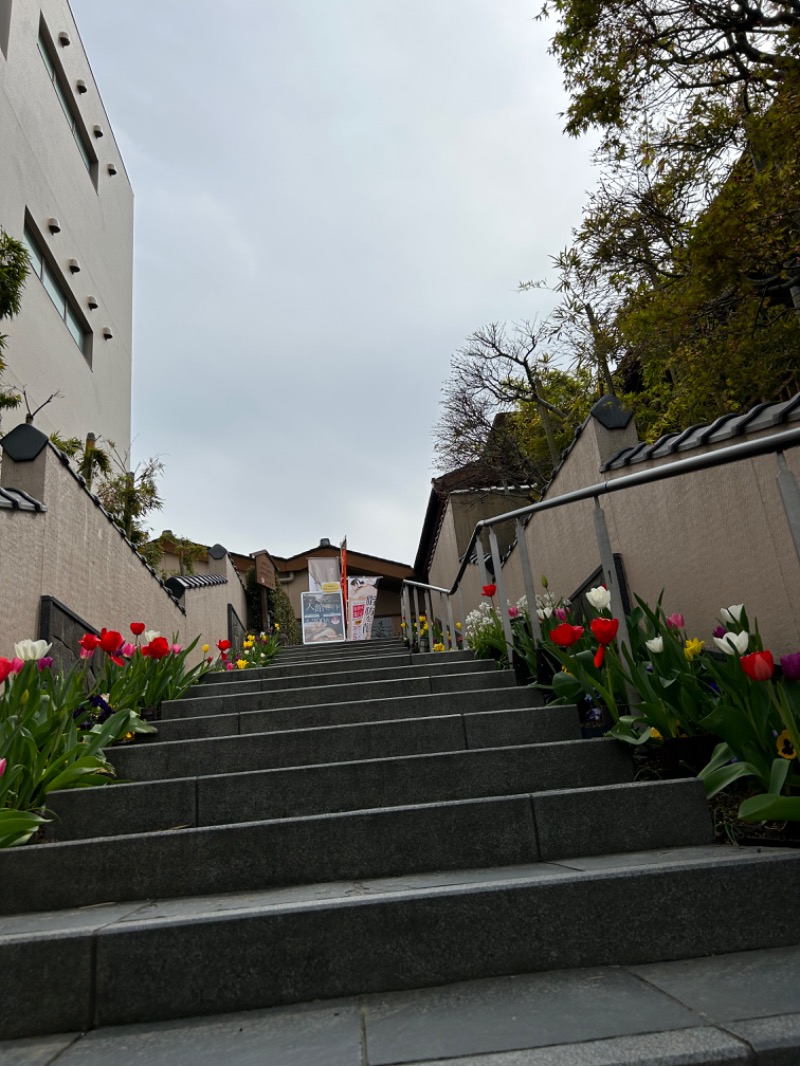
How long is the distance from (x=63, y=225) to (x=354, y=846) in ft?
41.0

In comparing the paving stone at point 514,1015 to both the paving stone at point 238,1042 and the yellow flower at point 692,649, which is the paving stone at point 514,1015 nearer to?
the paving stone at point 238,1042

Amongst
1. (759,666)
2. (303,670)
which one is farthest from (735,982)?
(303,670)

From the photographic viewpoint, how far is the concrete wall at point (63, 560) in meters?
4.08

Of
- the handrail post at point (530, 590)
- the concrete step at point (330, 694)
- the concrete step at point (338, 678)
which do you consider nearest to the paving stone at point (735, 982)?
the handrail post at point (530, 590)

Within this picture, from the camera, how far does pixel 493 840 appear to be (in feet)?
7.27

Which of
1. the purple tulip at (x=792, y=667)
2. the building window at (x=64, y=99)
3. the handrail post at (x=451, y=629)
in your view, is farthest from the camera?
the building window at (x=64, y=99)

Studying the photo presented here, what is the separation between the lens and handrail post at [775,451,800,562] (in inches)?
78.1

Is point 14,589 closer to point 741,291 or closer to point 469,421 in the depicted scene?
point 741,291

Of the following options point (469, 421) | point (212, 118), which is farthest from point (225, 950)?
point (469, 421)

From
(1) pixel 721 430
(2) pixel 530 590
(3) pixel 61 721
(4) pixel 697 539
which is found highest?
(1) pixel 721 430

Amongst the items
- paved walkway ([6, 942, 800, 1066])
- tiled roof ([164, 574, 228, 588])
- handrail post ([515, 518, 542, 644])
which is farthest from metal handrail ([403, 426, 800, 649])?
tiled roof ([164, 574, 228, 588])

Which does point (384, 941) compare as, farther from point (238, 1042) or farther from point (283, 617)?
point (283, 617)

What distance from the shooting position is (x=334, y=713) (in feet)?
12.4

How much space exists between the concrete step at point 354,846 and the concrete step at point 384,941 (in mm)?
377
